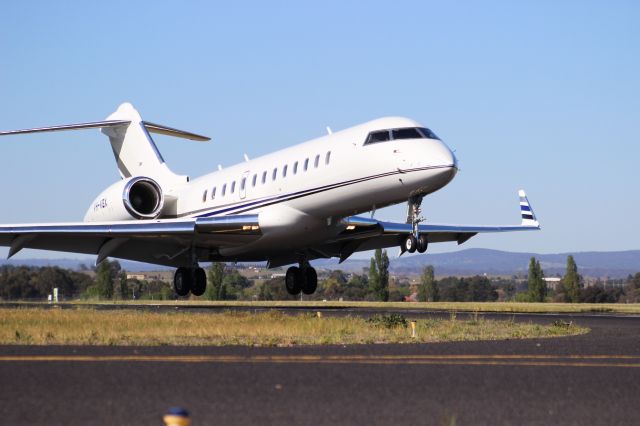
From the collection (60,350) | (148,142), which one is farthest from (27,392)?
(148,142)

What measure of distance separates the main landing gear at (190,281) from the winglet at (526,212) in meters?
11.0

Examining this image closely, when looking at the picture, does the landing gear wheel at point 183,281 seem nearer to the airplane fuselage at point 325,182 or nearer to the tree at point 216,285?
the airplane fuselage at point 325,182

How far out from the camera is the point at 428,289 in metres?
92.6

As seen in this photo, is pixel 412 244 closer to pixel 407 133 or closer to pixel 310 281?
pixel 407 133

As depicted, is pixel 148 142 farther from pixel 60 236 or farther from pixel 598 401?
pixel 598 401

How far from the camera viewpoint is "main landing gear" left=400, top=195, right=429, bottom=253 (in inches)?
958

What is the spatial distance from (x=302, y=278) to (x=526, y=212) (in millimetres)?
8126

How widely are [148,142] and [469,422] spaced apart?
30.0 meters

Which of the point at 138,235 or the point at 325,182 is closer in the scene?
the point at 325,182

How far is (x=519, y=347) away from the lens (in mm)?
15477

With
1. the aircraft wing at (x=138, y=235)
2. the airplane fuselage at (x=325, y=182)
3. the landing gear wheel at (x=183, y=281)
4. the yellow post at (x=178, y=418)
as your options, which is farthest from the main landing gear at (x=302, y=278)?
the yellow post at (x=178, y=418)

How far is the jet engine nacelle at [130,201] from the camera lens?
32125 millimetres

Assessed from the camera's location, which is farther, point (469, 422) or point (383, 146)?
point (383, 146)

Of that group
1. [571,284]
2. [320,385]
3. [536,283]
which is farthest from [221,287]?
[320,385]
